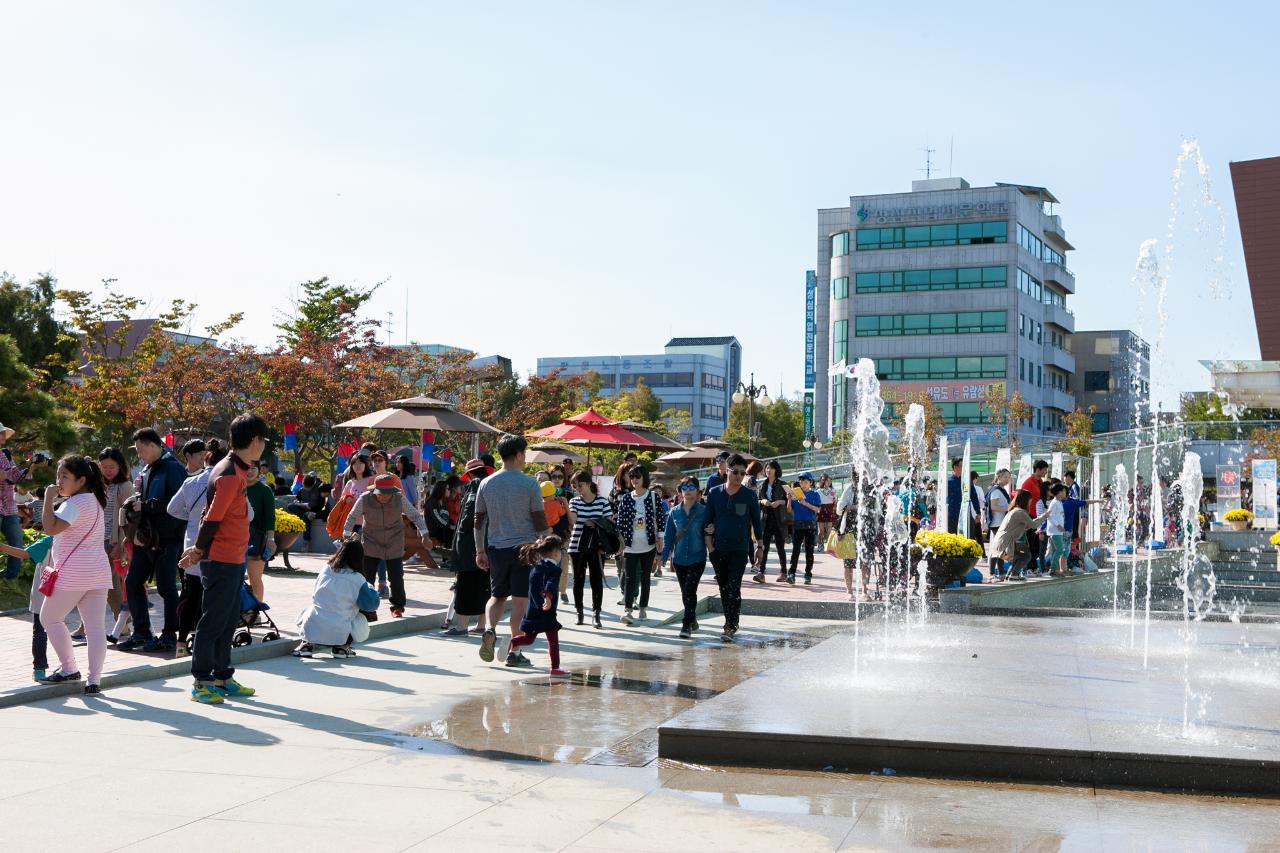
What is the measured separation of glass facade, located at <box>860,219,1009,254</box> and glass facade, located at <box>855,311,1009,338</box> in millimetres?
4447

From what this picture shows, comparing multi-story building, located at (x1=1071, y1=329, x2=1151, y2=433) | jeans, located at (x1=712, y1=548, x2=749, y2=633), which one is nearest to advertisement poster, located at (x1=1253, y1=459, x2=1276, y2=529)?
jeans, located at (x1=712, y1=548, x2=749, y2=633)

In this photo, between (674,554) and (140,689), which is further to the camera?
(674,554)

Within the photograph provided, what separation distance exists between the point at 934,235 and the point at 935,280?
2852mm

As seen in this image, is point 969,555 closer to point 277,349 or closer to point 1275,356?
point 277,349

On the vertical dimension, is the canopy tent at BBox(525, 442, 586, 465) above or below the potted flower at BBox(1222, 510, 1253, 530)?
above

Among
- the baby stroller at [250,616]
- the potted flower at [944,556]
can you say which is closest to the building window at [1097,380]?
the potted flower at [944,556]

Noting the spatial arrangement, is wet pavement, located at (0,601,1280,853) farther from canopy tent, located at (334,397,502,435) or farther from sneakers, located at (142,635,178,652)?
canopy tent, located at (334,397,502,435)

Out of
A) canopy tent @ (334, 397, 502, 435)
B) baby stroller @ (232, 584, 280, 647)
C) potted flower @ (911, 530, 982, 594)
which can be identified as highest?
canopy tent @ (334, 397, 502, 435)

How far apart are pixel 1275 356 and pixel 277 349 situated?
106 feet

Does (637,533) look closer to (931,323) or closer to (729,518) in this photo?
(729,518)

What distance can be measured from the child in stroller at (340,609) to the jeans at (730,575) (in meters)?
3.40

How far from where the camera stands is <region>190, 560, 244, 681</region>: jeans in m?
8.59

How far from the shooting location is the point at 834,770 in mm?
6773

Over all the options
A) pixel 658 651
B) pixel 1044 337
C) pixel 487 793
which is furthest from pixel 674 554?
pixel 1044 337
